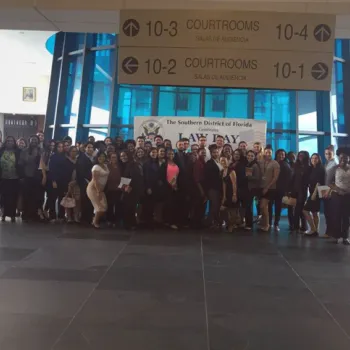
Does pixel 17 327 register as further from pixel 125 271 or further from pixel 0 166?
pixel 0 166

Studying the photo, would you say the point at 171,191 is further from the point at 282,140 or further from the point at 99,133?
the point at 282,140

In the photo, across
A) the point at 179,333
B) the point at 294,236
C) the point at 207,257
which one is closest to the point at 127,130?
the point at 294,236

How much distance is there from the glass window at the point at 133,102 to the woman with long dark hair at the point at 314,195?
6380 millimetres

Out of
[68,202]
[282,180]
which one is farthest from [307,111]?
[68,202]

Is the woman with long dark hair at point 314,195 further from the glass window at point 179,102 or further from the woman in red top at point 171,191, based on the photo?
the glass window at point 179,102

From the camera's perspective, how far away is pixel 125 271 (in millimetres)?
5453

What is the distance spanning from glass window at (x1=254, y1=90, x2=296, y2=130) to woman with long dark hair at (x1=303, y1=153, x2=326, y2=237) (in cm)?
508

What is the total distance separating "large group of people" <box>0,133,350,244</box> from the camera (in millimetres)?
8867

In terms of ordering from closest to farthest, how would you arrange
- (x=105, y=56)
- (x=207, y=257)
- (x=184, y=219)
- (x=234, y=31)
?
(x=234, y=31) → (x=207, y=257) → (x=184, y=219) → (x=105, y=56)

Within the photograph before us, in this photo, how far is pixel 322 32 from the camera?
4203 millimetres

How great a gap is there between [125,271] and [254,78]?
2.91m

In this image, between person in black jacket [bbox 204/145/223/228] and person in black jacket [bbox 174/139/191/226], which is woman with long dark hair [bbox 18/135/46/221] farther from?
person in black jacket [bbox 204/145/223/228]

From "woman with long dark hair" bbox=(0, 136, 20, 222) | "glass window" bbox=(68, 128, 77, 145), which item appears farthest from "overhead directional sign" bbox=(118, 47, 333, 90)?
"glass window" bbox=(68, 128, 77, 145)

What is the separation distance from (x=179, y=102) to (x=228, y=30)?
31.5 ft
